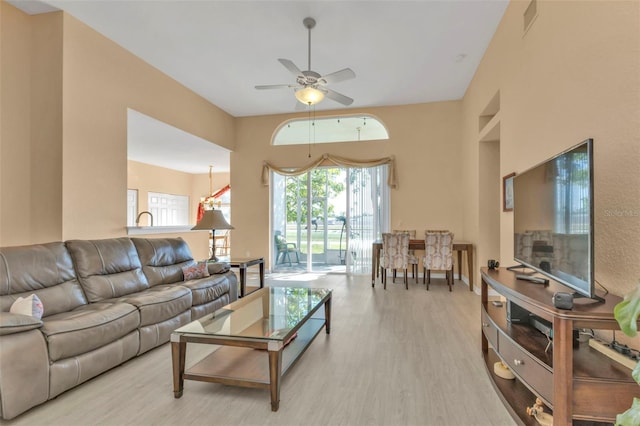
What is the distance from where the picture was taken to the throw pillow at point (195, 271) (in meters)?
3.75

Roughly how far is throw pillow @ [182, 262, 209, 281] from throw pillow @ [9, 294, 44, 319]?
165cm

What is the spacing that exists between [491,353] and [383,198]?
4.00 meters

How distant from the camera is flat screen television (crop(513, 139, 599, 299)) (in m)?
1.47

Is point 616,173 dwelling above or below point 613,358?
above

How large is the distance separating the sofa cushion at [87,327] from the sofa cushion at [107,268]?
0.23 metres

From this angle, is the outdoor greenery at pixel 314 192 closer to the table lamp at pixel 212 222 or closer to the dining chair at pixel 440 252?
the dining chair at pixel 440 252

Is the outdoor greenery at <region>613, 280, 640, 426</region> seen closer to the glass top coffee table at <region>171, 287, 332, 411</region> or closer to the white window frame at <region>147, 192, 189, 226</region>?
the glass top coffee table at <region>171, 287, 332, 411</region>

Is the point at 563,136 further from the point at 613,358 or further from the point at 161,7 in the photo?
the point at 161,7

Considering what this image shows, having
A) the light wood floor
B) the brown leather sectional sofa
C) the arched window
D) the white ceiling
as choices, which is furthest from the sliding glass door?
the light wood floor

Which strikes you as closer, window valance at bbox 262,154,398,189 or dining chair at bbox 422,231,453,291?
dining chair at bbox 422,231,453,291

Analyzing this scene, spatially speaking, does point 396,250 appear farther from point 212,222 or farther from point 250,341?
point 250,341

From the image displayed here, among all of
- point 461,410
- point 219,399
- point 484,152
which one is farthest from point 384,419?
point 484,152

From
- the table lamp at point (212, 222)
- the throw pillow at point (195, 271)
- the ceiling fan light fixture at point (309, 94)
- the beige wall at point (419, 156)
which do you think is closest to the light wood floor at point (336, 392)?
the throw pillow at point (195, 271)

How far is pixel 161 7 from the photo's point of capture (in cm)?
334
